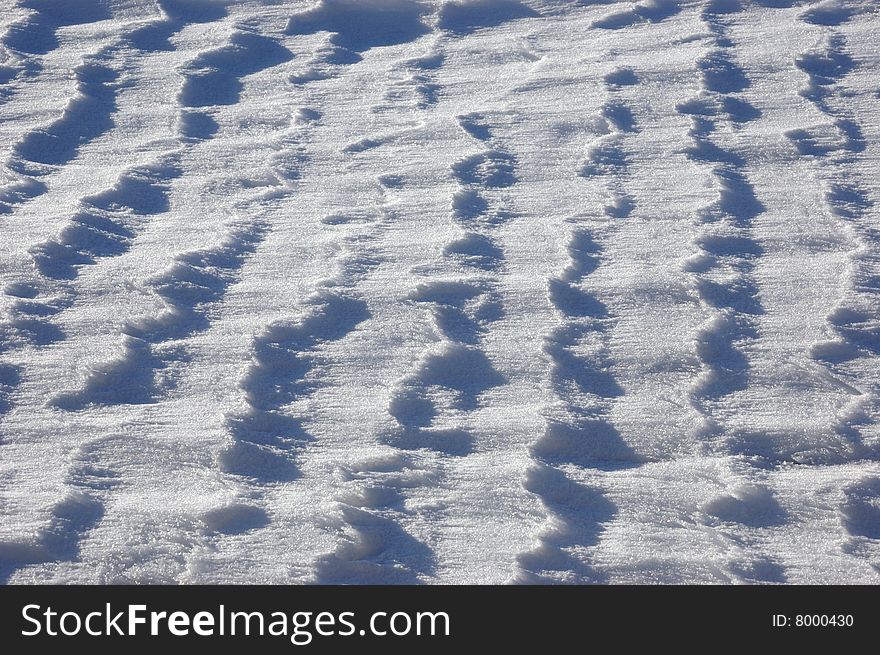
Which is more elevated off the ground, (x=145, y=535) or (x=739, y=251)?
(x=739, y=251)

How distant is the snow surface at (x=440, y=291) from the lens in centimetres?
146

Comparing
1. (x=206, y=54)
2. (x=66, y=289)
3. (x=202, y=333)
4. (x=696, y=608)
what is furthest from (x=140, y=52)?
(x=696, y=608)

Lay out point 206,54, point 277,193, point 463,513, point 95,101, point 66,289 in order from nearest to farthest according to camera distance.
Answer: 1. point 463,513
2. point 66,289
3. point 277,193
4. point 95,101
5. point 206,54

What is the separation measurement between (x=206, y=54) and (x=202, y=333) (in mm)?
1252

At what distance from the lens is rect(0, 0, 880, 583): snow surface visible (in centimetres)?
146

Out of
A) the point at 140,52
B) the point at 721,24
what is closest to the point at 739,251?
the point at 721,24

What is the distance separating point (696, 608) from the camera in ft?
4.45

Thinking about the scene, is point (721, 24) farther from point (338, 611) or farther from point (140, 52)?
point (338, 611)

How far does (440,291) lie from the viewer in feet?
6.26

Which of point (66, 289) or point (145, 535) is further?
point (66, 289)

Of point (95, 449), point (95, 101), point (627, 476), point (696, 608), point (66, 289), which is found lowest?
point (696, 608)

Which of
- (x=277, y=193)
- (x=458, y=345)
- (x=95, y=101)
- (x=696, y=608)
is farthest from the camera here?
(x=95, y=101)

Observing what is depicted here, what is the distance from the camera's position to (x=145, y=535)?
144cm

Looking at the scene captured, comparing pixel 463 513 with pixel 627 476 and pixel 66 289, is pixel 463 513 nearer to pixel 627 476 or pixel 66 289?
pixel 627 476
